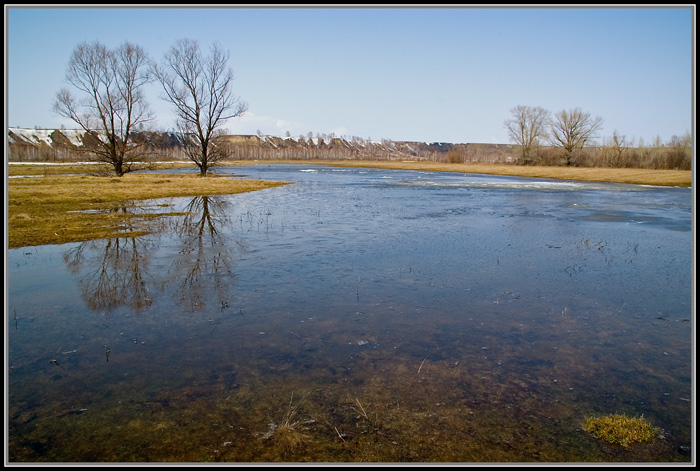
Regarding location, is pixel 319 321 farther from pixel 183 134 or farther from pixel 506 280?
pixel 183 134

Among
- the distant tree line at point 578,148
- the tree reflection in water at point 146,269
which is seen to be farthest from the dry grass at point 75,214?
the distant tree line at point 578,148

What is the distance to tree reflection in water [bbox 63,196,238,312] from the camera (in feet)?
25.5

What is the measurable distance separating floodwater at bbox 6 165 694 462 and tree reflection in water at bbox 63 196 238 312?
64mm

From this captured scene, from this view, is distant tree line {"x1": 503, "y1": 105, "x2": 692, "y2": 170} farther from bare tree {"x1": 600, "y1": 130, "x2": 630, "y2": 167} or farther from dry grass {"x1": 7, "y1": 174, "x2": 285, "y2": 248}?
dry grass {"x1": 7, "y1": 174, "x2": 285, "y2": 248}

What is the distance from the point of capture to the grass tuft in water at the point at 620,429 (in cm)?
401

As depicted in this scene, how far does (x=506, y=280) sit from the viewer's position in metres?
9.13

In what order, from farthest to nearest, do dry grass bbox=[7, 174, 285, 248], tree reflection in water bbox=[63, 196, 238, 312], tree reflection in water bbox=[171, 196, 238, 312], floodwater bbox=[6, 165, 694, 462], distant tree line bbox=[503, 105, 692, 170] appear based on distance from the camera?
distant tree line bbox=[503, 105, 692, 170]
dry grass bbox=[7, 174, 285, 248]
tree reflection in water bbox=[171, 196, 238, 312]
tree reflection in water bbox=[63, 196, 238, 312]
floodwater bbox=[6, 165, 694, 462]

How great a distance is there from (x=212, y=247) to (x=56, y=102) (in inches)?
1216

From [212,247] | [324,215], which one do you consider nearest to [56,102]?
[324,215]

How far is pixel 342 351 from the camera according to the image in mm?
5770

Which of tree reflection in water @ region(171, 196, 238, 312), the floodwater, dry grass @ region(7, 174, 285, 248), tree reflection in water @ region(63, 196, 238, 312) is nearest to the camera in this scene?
the floodwater

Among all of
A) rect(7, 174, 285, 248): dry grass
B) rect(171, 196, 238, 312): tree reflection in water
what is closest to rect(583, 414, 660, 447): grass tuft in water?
rect(171, 196, 238, 312): tree reflection in water

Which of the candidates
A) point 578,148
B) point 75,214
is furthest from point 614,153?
point 75,214

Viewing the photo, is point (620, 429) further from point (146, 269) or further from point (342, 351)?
point (146, 269)
